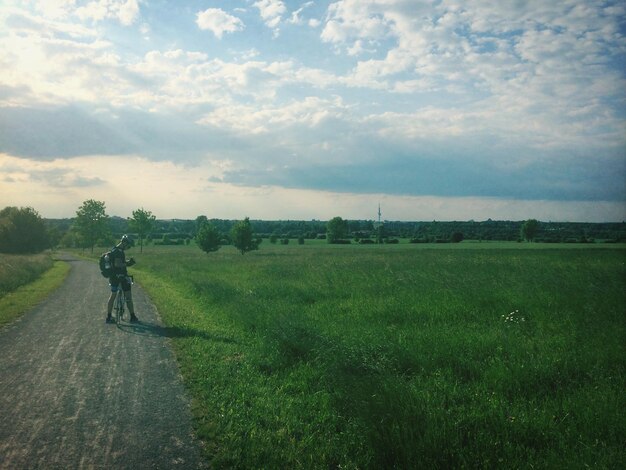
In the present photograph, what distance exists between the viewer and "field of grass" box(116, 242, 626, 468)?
15.4ft

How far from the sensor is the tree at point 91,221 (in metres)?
67.9

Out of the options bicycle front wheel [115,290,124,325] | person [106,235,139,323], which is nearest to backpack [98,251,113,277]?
person [106,235,139,323]

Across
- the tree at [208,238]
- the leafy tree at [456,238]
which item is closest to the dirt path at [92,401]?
the tree at [208,238]

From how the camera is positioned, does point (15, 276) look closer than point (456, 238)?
Yes

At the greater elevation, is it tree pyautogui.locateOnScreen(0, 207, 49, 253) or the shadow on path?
tree pyautogui.locateOnScreen(0, 207, 49, 253)

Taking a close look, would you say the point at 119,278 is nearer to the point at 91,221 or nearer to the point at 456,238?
the point at 91,221

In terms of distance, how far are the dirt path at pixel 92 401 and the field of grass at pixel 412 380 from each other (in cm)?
44

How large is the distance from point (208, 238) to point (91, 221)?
74.4 ft

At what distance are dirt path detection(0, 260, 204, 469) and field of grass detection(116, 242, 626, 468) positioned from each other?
44 cm

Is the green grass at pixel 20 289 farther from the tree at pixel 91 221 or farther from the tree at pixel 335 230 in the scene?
the tree at pixel 335 230

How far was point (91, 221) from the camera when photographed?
68.4 m

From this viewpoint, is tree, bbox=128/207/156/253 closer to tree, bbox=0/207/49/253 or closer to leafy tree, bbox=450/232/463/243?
tree, bbox=0/207/49/253

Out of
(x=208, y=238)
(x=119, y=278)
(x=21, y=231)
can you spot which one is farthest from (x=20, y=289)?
(x=21, y=231)

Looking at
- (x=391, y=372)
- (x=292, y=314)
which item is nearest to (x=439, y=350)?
(x=391, y=372)
